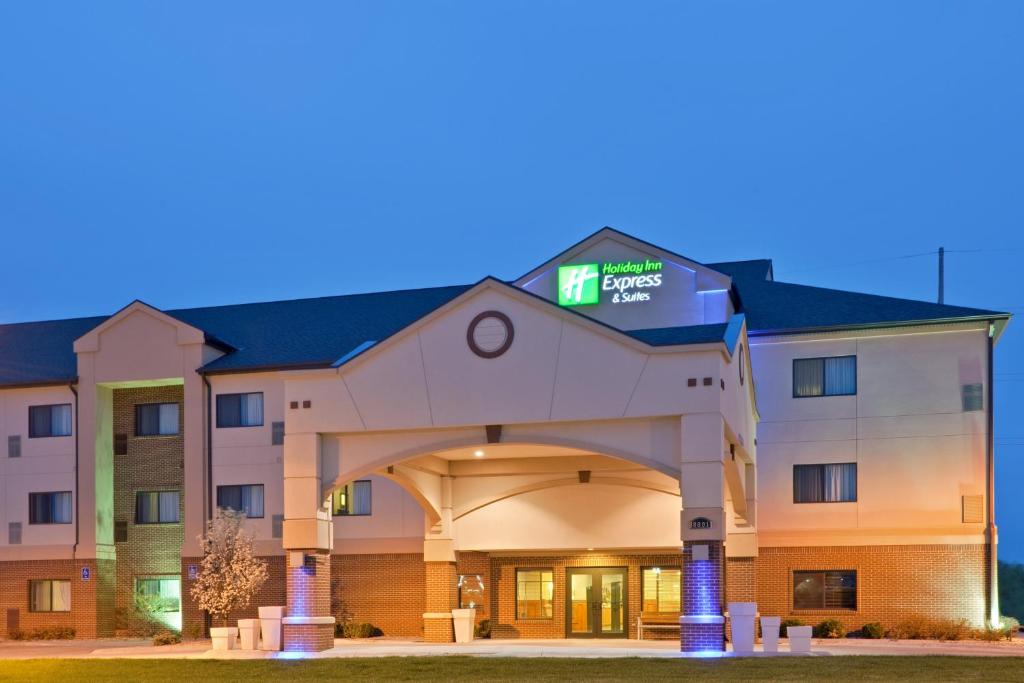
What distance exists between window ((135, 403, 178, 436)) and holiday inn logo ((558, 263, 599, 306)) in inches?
538

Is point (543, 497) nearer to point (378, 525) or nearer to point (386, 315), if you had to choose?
point (378, 525)

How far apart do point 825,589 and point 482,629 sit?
9.77m

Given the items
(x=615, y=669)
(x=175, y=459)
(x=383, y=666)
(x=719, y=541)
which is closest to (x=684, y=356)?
(x=719, y=541)

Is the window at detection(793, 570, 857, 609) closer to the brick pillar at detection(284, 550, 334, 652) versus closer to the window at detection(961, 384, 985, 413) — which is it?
the window at detection(961, 384, 985, 413)

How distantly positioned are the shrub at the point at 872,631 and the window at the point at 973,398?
6.45 metres

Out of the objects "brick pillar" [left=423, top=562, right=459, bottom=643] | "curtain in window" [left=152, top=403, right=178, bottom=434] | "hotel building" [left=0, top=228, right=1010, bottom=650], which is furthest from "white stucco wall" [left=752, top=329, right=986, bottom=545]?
"curtain in window" [left=152, top=403, right=178, bottom=434]

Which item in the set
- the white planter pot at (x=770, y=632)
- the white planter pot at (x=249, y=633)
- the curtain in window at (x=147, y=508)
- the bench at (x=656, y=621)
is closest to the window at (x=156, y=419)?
the curtain in window at (x=147, y=508)

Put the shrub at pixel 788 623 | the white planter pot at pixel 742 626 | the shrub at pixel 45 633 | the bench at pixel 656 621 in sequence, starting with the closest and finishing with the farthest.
A: the white planter pot at pixel 742 626, the shrub at pixel 788 623, the bench at pixel 656 621, the shrub at pixel 45 633

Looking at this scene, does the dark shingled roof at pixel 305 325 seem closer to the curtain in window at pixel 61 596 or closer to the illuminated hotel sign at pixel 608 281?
the illuminated hotel sign at pixel 608 281

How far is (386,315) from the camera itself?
41.9 metres

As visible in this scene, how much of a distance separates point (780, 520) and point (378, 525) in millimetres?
11997

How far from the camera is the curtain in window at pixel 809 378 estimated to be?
35156mm

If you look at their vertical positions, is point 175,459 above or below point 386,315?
below

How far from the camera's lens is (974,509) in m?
33.1
